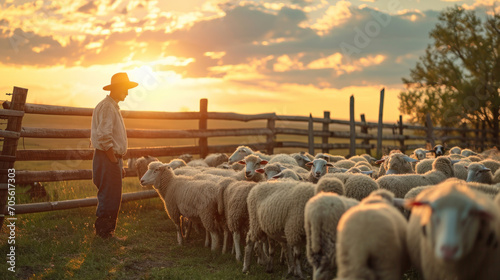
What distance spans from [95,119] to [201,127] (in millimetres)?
5697

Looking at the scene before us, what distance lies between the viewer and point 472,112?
31.3 m

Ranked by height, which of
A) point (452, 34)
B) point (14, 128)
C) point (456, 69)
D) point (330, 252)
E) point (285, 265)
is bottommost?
point (285, 265)

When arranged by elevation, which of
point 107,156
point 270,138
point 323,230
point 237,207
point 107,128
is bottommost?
point 237,207

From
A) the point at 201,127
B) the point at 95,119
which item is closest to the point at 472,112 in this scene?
the point at 201,127

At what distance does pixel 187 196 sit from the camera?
7848mm

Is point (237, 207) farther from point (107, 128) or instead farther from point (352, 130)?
point (352, 130)

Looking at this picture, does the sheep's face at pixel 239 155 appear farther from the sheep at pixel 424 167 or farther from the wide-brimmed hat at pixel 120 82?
the sheep at pixel 424 167

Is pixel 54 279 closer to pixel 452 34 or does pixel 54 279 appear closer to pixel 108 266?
pixel 108 266

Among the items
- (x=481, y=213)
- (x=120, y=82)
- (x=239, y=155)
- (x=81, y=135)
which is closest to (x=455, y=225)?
(x=481, y=213)

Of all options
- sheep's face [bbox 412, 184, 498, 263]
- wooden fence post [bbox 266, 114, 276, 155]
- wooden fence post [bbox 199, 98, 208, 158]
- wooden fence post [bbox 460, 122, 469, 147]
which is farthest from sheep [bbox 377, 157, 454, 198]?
wooden fence post [bbox 460, 122, 469, 147]

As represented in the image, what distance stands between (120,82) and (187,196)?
2.40 metres

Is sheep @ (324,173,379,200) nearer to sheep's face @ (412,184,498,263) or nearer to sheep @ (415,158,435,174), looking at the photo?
sheep's face @ (412,184,498,263)

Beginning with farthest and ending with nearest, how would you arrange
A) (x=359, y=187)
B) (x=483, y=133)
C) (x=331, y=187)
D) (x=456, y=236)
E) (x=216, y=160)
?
(x=483, y=133) < (x=216, y=160) < (x=359, y=187) < (x=331, y=187) < (x=456, y=236)

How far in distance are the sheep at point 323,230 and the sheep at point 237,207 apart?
8.36 feet
